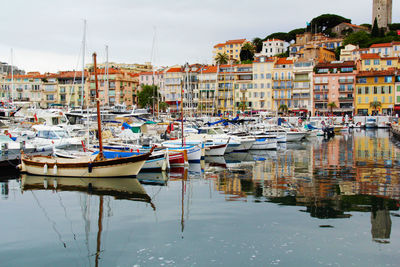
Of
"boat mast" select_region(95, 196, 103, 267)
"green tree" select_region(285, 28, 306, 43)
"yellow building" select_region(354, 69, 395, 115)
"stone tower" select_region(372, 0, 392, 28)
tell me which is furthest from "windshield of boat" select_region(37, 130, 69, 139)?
"stone tower" select_region(372, 0, 392, 28)

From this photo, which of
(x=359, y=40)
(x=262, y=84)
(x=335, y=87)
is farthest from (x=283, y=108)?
(x=359, y=40)

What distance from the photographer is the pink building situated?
93.6 meters

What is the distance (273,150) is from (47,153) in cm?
2162

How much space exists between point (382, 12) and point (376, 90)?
8256 cm

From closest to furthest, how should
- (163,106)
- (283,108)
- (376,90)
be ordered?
(376,90), (283,108), (163,106)

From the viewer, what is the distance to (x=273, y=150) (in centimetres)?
4250

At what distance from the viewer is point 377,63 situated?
101 metres

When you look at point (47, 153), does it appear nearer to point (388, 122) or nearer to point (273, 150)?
point (273, 150)

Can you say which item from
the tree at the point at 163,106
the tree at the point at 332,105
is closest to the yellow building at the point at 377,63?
the tree at the point at 332,105

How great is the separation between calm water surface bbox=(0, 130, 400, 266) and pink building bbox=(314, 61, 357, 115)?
234 feet

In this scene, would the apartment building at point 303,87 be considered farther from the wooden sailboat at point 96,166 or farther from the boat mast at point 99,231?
the boat mast at point 99,231

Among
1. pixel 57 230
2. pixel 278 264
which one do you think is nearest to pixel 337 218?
pixel 278 264

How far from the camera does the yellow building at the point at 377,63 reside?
9978 cm

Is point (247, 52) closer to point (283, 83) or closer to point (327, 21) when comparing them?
point (283, 83)
